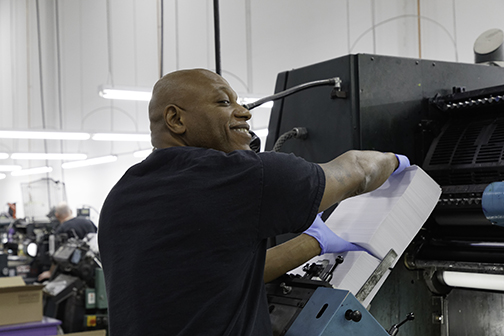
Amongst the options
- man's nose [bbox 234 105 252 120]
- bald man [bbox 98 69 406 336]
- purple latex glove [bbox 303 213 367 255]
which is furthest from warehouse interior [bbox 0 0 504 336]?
man's nose [bbox 234 105 252 120]

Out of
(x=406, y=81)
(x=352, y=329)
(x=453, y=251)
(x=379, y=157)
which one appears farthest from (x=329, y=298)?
(x=406, y=81)

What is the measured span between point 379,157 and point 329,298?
390 millimetres

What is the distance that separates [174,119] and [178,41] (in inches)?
223

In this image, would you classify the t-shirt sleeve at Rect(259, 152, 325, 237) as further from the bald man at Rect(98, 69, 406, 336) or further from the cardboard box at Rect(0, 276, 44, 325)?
the cardboard box at Rect(0, 276, 44, 325)

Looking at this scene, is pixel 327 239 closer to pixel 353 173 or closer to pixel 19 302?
pixel 353 173

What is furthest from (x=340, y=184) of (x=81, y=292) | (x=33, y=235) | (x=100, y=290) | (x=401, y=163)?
(x=33, y=235)

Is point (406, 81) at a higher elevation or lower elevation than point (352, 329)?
higher

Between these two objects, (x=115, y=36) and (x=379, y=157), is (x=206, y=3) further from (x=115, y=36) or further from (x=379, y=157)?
(x=379, y=157)

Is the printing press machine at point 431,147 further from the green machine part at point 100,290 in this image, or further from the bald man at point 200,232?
the green machine part at point 100,290

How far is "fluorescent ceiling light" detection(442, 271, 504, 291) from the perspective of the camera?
166cm

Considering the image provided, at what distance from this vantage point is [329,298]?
129cm

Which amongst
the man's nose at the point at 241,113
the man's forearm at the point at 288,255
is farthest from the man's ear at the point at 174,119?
the man's forearm at the point at 288,255

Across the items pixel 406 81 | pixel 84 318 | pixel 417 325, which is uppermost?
pixel 406 81

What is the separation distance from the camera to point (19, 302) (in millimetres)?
4480
